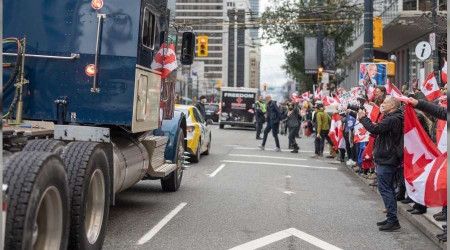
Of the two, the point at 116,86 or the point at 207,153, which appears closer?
the point at 116,86

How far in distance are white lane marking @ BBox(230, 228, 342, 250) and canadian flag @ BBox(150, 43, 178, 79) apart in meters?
2.76

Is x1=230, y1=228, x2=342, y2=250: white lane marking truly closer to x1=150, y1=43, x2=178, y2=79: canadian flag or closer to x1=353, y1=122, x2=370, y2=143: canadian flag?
x1=150, y1=43, x2=178, y2=79: canadian flag

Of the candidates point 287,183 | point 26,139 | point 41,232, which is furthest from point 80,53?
point 287,183

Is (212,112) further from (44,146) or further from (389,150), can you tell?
(44,146)

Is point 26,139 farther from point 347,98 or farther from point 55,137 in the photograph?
point 347,98

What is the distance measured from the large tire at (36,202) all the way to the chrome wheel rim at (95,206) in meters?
0.97

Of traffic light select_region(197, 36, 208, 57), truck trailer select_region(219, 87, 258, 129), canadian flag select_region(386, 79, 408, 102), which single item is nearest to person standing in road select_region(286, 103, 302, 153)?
traffic light select_region(197, 36, 208, 57)

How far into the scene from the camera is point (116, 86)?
6.83m

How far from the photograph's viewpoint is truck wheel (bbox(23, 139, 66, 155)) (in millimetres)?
5199

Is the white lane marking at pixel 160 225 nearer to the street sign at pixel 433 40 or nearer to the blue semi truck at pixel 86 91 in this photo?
the blue semi truck at pixel 86 91

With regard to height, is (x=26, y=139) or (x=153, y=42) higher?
(x=153, y=42)

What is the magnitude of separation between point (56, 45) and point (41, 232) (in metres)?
3.06

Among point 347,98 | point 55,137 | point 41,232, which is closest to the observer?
point 41,232

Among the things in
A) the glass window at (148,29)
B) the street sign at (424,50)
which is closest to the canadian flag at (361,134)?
the glass window at (148,29)
